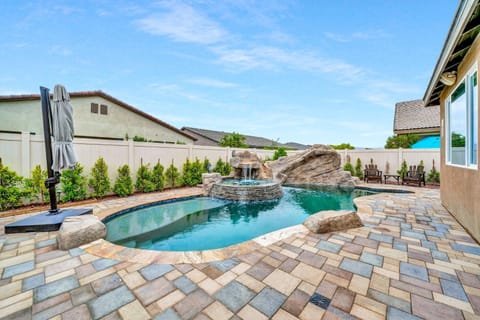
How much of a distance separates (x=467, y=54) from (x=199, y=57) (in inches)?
413

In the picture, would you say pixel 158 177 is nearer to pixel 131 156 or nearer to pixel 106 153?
pixel 131 156

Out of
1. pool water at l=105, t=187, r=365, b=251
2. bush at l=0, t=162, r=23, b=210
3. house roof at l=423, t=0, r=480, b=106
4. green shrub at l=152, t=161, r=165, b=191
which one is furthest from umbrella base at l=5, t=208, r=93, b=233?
house roof at l=423, t=0, r=480, b=106

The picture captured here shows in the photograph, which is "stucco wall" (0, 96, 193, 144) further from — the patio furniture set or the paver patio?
the patio furniture set

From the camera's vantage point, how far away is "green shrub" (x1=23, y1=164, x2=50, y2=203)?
542cm

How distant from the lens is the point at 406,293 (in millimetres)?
2062

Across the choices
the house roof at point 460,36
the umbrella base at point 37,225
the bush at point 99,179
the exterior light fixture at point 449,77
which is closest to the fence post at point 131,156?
the bush at point 99,179

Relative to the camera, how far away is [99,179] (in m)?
6.82

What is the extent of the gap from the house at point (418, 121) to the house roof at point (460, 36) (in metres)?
7.29

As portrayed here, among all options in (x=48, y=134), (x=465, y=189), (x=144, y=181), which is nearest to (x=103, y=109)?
(x=144, y=181)

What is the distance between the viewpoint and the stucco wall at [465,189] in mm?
3316

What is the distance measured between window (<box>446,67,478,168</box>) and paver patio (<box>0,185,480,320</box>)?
5.40ft

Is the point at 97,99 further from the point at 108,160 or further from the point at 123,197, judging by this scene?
the point at 123,197

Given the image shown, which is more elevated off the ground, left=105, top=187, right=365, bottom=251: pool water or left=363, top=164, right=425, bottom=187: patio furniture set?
left=363, top=164, right=425, bottom=187: patio furniture set

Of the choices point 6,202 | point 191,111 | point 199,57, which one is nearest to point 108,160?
point 6,202
